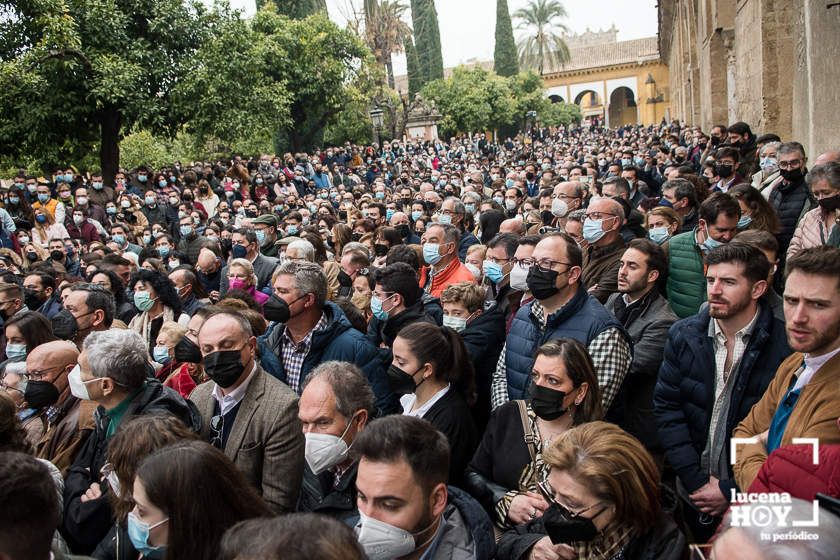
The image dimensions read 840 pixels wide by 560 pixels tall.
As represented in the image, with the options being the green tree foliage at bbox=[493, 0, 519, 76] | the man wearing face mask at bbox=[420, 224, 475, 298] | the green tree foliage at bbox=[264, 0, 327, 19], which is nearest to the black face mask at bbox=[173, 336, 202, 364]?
the man wearing face mask at bbox=[420, 224, 475, 298]

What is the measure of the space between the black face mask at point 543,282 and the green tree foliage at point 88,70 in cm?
1467

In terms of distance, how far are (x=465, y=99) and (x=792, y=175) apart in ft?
119

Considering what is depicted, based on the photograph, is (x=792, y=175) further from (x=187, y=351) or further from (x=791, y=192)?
(x=187, y=351)

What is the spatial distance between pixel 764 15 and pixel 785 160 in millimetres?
5965

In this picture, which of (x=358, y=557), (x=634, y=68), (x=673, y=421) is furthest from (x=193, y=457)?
(x=634, y=68)

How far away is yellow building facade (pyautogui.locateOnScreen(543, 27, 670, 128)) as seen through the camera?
7062cm

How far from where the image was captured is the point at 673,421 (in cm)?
382

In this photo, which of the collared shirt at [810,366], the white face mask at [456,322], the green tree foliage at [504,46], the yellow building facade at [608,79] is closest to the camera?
the collared shirt at [810,366]

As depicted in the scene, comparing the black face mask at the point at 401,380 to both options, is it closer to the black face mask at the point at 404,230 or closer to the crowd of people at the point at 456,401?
the crowd of people at the point at 456,401

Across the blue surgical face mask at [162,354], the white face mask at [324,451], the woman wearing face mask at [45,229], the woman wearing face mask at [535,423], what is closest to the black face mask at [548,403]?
the woman wearing face mask at [535,423]

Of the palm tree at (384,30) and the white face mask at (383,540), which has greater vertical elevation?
the palm tree at (384,30)

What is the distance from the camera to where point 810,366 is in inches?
119

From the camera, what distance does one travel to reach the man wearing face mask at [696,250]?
5340 millimetres

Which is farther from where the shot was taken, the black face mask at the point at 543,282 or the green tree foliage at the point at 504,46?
the green tree foliage at the point at 504,46
